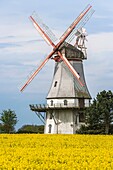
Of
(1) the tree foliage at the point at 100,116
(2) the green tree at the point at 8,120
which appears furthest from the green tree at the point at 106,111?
(2) the green tree at the point at 8,120

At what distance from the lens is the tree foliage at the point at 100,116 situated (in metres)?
56.5

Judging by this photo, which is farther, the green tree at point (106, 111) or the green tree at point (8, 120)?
the green tree at point (8, 120)

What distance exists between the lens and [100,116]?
57.2m

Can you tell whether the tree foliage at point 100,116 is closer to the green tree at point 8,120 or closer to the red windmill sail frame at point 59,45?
the red windmill sail frame at point 59,45

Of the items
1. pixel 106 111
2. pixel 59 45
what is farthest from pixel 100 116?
pixel 59 45

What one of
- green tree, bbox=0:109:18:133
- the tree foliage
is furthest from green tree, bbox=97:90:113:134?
green tree, bbox=0:109:18:133

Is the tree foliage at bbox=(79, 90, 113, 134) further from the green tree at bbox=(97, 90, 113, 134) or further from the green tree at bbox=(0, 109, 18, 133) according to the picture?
the green tree at bbox=(0, 109, 18, 133)

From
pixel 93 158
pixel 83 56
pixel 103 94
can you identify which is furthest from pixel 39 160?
pixel 83 56

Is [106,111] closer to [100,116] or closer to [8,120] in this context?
[100,116]

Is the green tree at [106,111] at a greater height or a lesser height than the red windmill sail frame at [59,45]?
lesser

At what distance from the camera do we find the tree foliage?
185 ft

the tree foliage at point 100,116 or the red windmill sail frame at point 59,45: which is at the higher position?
the red windmill sail frame at point 59,45

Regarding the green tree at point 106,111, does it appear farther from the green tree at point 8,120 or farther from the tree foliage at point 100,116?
the green tree at point 8,120

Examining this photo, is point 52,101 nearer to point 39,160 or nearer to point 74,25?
point 74,25
